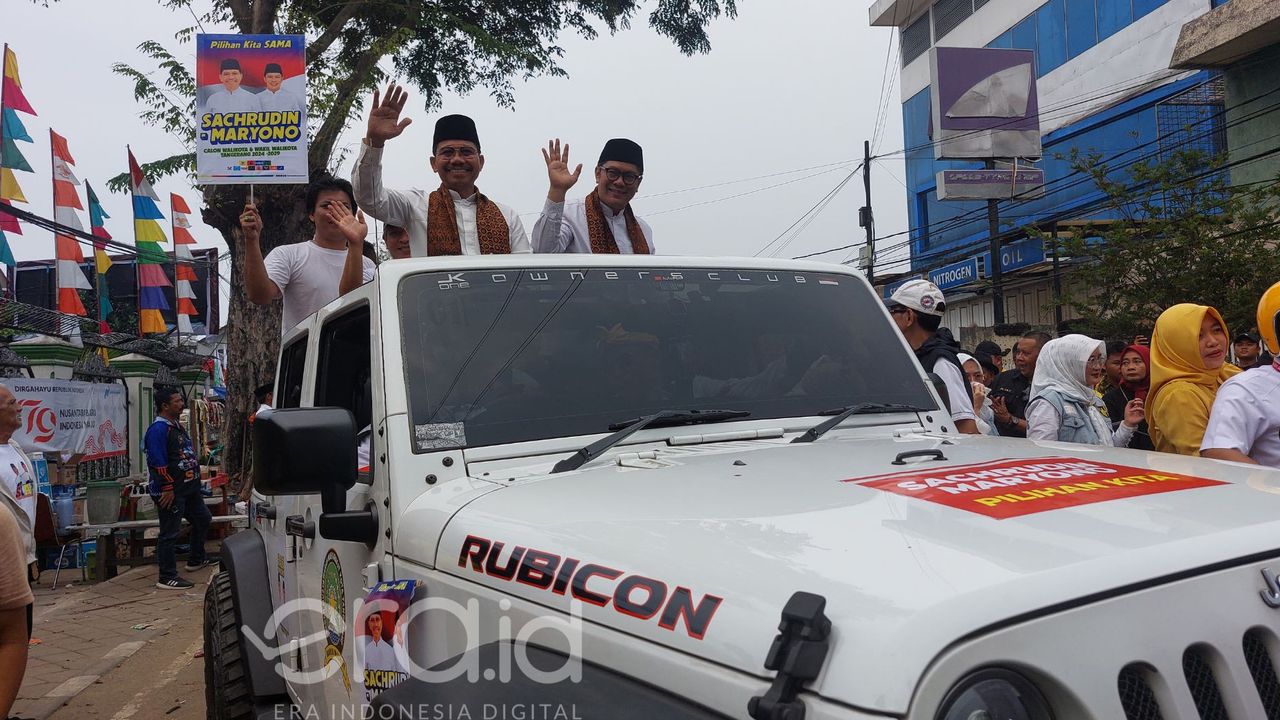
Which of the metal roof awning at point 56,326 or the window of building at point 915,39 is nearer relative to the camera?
the metal roof awning at point 56,326

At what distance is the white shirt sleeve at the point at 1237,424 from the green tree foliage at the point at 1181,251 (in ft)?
32.7

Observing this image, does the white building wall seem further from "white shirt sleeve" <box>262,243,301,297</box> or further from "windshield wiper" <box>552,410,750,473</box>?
"windshield wiper" <box>552,410,750,473</box>

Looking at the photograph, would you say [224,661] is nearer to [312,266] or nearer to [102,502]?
[312,266]

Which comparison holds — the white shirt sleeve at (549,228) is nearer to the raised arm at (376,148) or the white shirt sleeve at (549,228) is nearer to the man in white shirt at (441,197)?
the man in white shirt at (441,197)

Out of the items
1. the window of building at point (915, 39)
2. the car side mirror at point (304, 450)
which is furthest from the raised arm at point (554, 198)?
the window of building at point (915, 39)

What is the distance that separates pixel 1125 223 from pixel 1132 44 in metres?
10.4

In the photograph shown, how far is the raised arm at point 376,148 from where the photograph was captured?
3738 mm

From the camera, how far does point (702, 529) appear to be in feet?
5.35

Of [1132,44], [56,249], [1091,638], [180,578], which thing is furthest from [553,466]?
[1132,44]

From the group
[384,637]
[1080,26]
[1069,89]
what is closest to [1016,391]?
[384,637]

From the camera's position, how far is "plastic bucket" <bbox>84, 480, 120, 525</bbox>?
1023 centimetres

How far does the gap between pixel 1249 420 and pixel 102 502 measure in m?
10.5

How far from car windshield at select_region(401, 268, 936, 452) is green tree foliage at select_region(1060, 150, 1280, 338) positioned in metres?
11.1

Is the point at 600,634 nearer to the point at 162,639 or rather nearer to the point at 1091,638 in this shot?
the point at 1091,638
